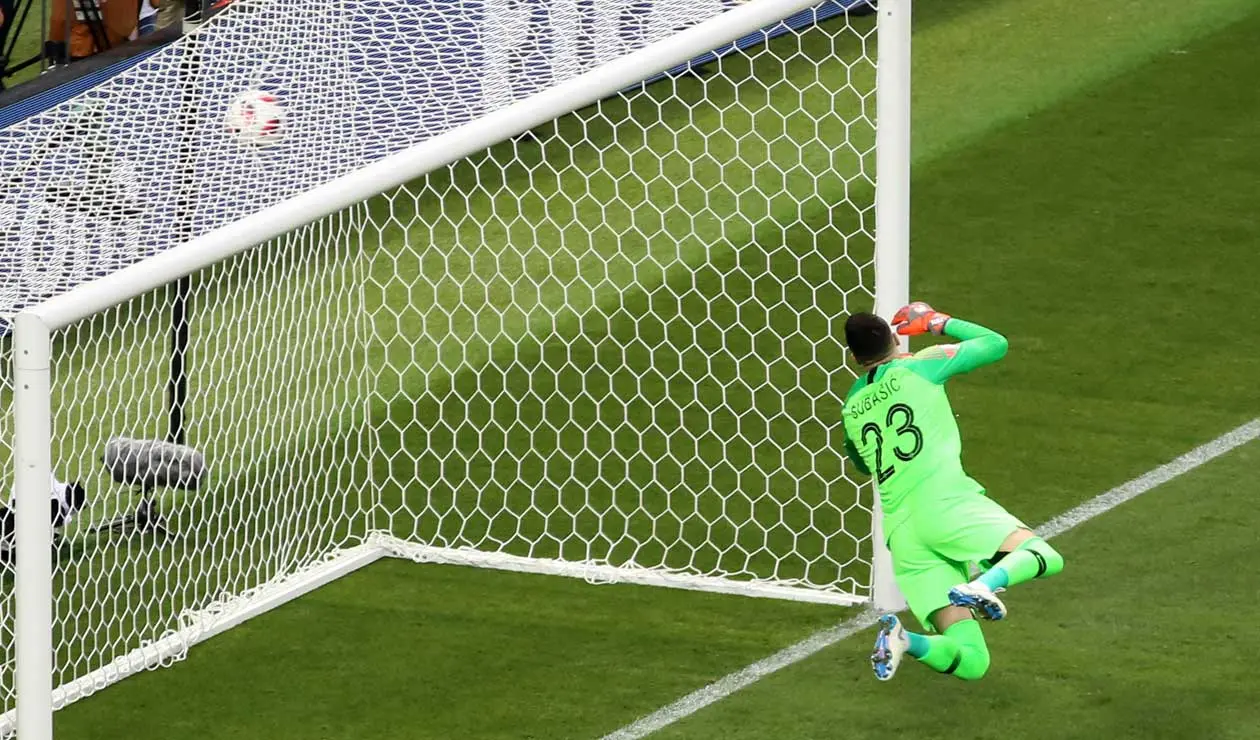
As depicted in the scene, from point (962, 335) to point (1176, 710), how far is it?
4.48 ft

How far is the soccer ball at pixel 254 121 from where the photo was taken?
337 inches

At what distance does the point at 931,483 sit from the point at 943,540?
175 mm

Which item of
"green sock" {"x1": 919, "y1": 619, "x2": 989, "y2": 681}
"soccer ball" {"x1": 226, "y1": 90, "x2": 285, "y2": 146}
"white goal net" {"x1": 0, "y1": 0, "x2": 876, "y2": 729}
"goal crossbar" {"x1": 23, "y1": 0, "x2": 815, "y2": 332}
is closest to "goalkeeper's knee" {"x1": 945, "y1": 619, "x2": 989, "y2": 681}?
"green sock" {"x1": 919, "y1": 619, "x2": 989, "y2": 681}

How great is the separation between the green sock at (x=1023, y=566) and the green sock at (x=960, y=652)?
22 cm

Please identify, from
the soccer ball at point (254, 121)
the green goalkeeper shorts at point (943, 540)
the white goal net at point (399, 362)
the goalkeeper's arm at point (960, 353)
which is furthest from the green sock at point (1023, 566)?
the soccer ball at point (254, 121)

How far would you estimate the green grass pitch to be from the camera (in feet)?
24.5

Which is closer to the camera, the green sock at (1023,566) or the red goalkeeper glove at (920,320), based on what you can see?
the green sock at (1023,566)

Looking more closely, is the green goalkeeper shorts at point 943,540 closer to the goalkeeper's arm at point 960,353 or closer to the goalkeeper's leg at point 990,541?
the goalkeeper's leg at point 990,541

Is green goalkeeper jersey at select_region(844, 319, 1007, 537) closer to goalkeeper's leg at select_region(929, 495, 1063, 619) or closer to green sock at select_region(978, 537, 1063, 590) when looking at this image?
goalkeeper's leg at select_region(929, 495, 1063, 619)

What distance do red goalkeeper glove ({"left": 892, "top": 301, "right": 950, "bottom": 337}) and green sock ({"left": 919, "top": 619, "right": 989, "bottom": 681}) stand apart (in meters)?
0.89

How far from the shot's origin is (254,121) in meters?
8.57

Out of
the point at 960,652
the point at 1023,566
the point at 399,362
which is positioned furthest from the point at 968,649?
the point at 399,362

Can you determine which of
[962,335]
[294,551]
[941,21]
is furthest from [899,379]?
[941,21]

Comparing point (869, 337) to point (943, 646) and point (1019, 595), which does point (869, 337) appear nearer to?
point (943, 646)
